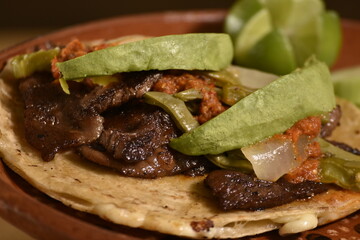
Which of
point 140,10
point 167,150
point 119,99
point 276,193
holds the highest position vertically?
point 119,99

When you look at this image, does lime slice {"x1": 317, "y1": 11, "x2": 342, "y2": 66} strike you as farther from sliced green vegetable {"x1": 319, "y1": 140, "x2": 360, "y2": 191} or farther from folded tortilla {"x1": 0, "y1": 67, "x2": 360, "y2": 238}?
folded tortilla {"x1": 0, "y1": 67, "x2": 360, "y2": 238}

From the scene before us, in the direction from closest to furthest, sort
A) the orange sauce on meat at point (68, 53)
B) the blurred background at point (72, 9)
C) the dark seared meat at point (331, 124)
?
the orange sauce on meat at point (68, 53)
the dark seared meat at point (331, 124)
the blurred background at point (72, 9)

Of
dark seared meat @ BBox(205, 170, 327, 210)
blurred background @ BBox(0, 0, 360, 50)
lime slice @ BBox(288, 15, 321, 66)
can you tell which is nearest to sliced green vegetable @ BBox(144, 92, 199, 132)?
dark seared meat @ BBox(205, 170, 327, 210)

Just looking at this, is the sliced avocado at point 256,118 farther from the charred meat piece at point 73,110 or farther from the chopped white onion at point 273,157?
the charred meat piece at point 73,110

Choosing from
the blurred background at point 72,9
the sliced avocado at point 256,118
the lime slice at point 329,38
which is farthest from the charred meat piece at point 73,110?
the blurred background at point 72,9

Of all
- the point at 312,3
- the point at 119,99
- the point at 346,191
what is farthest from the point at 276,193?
the point at 312,3

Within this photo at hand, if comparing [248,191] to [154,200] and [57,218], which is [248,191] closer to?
[154,200]

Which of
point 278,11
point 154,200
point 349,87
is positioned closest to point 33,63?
point 154,200

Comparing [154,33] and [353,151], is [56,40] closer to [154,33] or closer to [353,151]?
[154,33]
